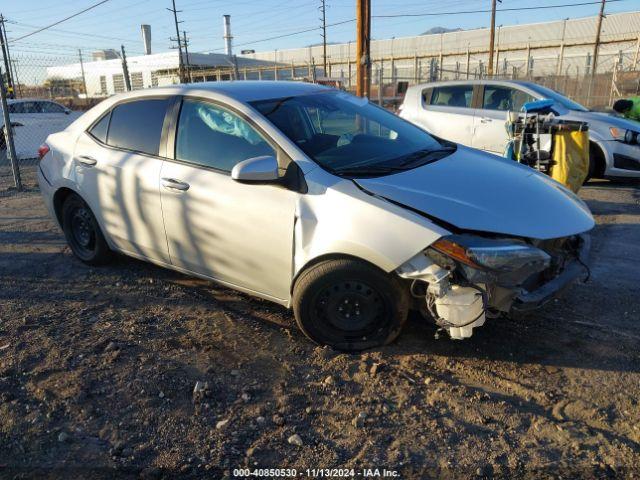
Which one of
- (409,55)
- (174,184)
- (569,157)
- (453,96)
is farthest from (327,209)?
(409,55)

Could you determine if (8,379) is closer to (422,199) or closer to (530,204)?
(422,199)

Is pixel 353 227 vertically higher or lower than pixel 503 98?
Result: lower

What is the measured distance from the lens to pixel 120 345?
3.42 m

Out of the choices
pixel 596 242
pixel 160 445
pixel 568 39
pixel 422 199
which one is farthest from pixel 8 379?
pixel 568 39

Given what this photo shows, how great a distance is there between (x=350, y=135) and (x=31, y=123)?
1224 centimetres

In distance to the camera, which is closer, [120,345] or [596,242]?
[120,345]

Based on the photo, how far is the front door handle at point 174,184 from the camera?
3.66 meters

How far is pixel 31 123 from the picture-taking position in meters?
13.2

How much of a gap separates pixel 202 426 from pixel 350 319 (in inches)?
42.2

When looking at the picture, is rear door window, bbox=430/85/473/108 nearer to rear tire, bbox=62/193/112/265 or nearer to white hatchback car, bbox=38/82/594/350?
white hatchback car, bbox=38/82/594/350

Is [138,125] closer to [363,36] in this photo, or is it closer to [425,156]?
[425,156]

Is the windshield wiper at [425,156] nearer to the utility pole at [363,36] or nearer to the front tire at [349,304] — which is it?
the front tire at [349,304]

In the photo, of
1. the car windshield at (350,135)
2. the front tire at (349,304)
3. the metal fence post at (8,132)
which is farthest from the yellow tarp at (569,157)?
the metal fence post at (8,132)

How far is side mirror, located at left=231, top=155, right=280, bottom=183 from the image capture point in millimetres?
3139
